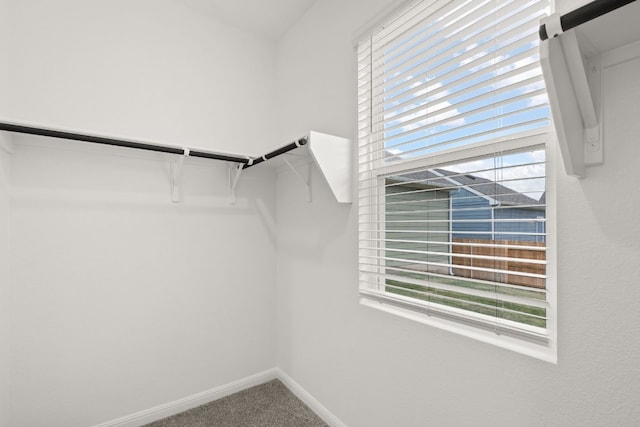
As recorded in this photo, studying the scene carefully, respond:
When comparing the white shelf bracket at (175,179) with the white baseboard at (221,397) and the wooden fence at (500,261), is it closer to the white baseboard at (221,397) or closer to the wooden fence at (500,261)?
the white baseboard at (221,397)

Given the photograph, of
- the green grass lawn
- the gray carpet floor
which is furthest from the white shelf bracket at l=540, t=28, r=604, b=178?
the gray carpet floor

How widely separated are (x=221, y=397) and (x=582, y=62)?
8.15ft

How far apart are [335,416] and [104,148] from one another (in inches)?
77.6

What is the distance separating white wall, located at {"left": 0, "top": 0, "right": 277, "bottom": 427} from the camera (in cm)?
157

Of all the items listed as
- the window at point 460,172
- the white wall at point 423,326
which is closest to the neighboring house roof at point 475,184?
the window at point 460,172

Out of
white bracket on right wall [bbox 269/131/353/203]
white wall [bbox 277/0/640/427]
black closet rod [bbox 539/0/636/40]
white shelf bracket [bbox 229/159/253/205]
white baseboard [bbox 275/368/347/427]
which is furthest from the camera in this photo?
white shelf bracket [bbox 229/159/253/205]

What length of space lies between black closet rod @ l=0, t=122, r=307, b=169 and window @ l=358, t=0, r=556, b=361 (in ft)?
1.60

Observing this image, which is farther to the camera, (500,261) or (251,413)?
(251,413)

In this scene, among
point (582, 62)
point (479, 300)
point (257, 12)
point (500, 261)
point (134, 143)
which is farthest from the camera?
point (257, 12)

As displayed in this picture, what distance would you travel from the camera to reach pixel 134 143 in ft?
5.18

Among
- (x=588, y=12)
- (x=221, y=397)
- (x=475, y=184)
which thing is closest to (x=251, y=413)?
(x=221, y=397)

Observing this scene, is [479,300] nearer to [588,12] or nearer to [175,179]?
[588,12]

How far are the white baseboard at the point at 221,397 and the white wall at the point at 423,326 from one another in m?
0.06

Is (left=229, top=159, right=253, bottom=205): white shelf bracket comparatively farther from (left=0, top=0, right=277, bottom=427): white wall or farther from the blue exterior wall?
the blue exterior wall
